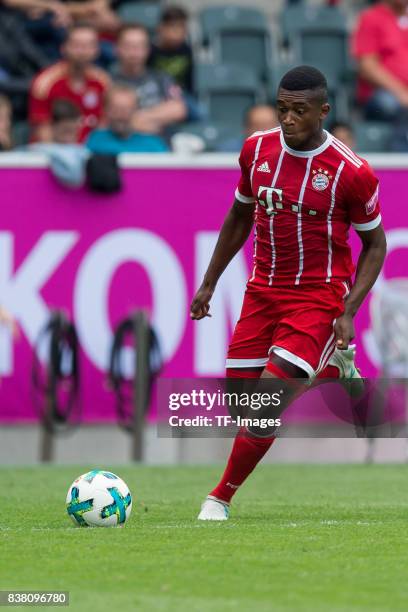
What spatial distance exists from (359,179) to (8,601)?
11.3 ft

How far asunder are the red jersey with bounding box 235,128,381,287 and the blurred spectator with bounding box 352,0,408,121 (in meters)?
9.10

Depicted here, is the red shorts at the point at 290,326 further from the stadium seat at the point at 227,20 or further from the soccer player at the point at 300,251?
the stadium seat at the point at 227,20

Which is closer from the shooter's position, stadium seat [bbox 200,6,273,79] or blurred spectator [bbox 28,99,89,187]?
blurred spectator [bbox 28,99,89,187]

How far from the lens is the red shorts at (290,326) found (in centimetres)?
816

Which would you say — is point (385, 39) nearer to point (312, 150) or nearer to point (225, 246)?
point (225, 246)

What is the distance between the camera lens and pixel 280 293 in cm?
838

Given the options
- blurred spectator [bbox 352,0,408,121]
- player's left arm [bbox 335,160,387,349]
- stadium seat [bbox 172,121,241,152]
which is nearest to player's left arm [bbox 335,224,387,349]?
player's left arm [bbox 335,160,387,349]

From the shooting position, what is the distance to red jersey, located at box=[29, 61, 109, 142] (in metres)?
16.1

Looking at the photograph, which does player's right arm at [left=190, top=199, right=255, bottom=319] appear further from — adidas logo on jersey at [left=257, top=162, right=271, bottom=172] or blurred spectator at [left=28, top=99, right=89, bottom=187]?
blurred spectator at [left=28, top=99, right=89, bottom=187]

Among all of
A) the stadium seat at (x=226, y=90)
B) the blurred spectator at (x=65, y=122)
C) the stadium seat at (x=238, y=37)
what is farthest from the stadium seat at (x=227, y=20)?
the blurred spectator at (x=65, y=122)

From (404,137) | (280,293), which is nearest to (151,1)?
(404,137)

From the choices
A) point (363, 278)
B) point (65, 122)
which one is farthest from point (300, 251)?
point (65, 122)

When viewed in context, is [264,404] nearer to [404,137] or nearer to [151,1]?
[404,137]

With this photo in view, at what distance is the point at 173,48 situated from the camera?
57.6 ft
